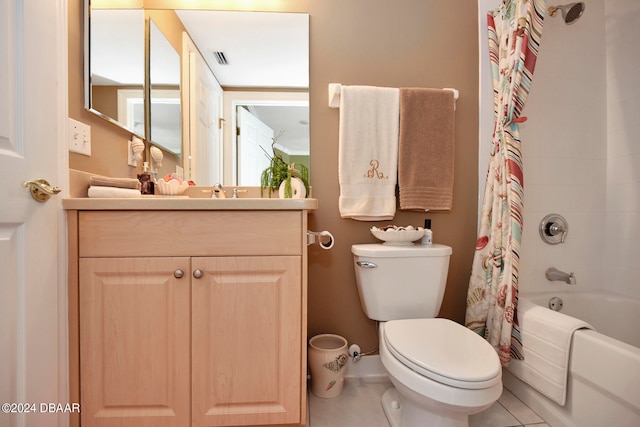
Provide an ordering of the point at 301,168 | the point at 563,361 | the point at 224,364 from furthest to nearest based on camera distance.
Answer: the point at 301,168, the point at 563,361, the point at 224,364

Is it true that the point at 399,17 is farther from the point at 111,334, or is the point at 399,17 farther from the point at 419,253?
the point at 111,334

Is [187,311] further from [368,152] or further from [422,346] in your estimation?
[368,152]

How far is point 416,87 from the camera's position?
1599mm

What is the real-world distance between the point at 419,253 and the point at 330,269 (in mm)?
466

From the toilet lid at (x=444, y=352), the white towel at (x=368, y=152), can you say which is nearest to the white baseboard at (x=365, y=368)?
the toilet lid at (x=444, y=352)

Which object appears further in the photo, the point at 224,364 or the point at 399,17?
the point at 399,17

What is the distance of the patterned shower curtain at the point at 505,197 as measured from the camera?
1.33 meters

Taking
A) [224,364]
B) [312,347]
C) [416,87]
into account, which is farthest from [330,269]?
[416,87]

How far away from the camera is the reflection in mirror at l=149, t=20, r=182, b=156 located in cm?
147

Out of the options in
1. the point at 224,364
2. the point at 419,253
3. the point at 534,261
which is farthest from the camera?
the point at 534,261

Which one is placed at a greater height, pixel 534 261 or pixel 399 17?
pixel 399 17

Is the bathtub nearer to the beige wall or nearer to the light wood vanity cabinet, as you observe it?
the beige wall

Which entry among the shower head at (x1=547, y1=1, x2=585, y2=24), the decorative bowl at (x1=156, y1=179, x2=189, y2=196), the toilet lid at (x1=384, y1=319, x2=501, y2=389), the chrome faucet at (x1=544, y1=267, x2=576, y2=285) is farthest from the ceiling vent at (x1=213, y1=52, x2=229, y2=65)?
the chrome faucet at (x1=544, y1=267, x2=576, y2=285)

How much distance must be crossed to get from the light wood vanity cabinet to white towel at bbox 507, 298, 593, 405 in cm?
97
